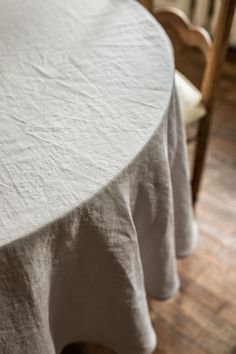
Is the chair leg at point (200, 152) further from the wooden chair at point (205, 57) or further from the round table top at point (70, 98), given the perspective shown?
the round table top at point (70, 98)

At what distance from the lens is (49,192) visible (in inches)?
26.1

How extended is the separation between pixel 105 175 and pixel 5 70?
0.32 metres

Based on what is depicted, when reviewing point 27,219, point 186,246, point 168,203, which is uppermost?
point 27,219

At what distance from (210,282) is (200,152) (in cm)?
37

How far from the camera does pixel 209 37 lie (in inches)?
49.5

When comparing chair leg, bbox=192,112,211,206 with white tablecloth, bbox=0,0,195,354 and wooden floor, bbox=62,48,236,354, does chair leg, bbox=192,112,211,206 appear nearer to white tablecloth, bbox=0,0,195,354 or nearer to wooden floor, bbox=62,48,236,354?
wooden floor, bbox=62,48,236,354

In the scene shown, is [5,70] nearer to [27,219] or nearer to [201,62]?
[27,219]

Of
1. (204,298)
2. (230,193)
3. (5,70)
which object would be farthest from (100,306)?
(230,193)

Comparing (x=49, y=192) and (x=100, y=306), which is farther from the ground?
(x=49, y=192)

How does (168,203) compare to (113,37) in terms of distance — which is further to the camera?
(113,37)

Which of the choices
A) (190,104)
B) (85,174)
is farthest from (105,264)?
(190,104)

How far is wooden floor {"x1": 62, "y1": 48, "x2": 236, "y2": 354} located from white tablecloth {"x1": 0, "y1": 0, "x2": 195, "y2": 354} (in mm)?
307

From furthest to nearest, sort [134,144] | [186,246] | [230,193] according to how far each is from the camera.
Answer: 1. [230,193]
2. [186,246]
3. [134,144]

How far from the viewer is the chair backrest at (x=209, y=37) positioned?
45.1 inches
